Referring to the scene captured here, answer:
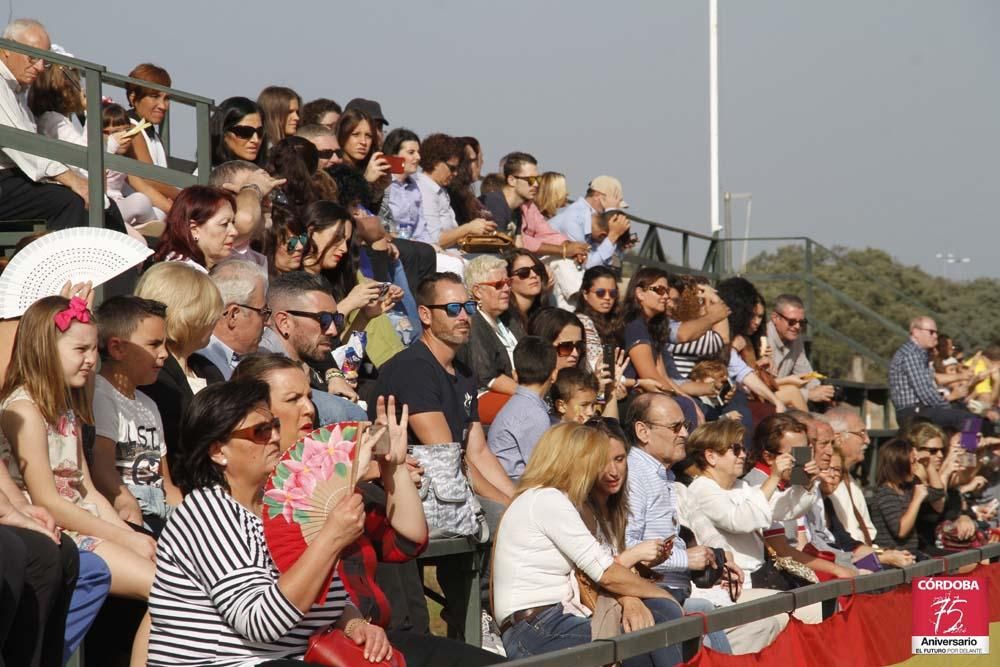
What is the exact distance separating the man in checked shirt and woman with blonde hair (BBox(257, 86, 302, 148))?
7691 mm

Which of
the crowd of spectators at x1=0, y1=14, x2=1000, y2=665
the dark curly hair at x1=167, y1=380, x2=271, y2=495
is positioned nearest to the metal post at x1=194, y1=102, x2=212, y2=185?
the crowd of spectators at x1=0, y1=14, x2=1000, y2=665

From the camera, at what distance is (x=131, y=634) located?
5117 millimetres

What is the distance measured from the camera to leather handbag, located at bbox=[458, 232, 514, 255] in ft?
37.0

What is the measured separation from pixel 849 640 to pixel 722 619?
1.34 m

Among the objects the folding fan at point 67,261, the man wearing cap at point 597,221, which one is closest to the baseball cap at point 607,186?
the man wearing cap at point 597,221

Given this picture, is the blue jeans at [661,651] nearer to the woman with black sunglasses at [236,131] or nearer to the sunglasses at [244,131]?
the woman with black sunglasses at [236,131]

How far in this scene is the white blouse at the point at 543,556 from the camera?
629cm

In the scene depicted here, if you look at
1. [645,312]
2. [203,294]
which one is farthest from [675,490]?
[203,294]

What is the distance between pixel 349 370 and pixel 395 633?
330 cm

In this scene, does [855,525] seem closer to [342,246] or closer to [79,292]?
[342,246]

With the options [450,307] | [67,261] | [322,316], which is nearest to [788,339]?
[450,307]

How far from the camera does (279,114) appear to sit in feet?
33.3

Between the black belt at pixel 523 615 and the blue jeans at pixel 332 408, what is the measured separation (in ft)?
3.82

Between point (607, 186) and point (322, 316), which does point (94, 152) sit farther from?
point (607, 186)
